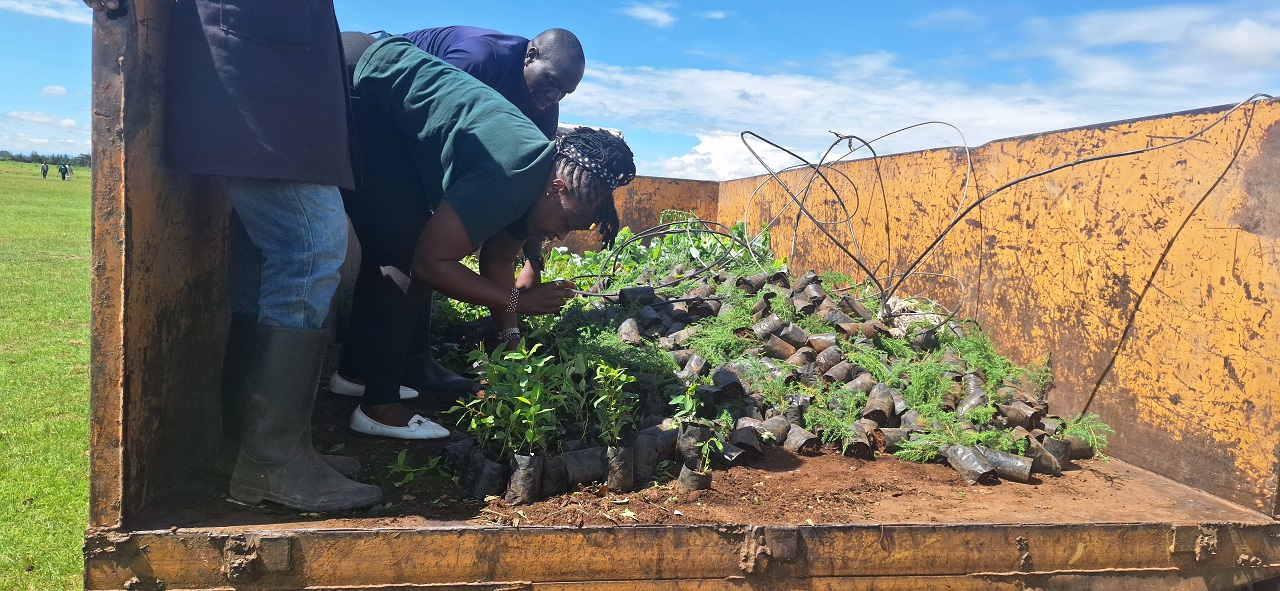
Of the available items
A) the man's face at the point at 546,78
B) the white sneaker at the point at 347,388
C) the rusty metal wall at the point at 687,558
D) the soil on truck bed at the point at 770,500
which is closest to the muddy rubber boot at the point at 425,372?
the white sneaker at the point at 347,388

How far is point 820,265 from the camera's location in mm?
5207

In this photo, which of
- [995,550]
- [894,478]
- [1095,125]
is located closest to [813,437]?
[894,478]

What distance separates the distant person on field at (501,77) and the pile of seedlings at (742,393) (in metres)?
0.28

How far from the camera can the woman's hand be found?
2.72 meters

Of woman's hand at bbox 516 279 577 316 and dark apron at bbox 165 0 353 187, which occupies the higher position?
dark apron at bbox 165 0 353 187

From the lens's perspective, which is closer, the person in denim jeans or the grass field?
the person in denim jeans

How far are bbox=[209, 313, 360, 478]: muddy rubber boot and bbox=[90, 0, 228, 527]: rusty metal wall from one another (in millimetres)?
123

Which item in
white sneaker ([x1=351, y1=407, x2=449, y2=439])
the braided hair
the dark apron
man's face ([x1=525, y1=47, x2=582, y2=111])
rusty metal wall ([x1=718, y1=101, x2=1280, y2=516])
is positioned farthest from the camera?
man's face ([x1=525, y1=47, x2=582, y2=111])

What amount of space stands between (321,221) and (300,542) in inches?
34.3

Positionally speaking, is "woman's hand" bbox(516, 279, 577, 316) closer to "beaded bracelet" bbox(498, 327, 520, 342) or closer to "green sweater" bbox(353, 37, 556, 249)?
"green sweater" bbox(353, 37, 556, 249)

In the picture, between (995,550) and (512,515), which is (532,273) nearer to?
(512,515)

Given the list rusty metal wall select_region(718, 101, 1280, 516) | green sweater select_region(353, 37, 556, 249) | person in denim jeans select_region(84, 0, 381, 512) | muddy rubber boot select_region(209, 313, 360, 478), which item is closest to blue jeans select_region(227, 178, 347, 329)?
person in denim jeans select_region(84, 0, 381, 512)

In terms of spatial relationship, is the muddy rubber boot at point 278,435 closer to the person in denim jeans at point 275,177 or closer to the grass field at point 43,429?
the person in denim jeans at point 275,177

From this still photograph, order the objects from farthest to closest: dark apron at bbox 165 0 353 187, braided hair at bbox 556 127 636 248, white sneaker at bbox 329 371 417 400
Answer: white sneaker at bbox 329 371 417 400 → braided hair at bbox 556 127 636 248 → dark apron at bbox 165 0 353 187
